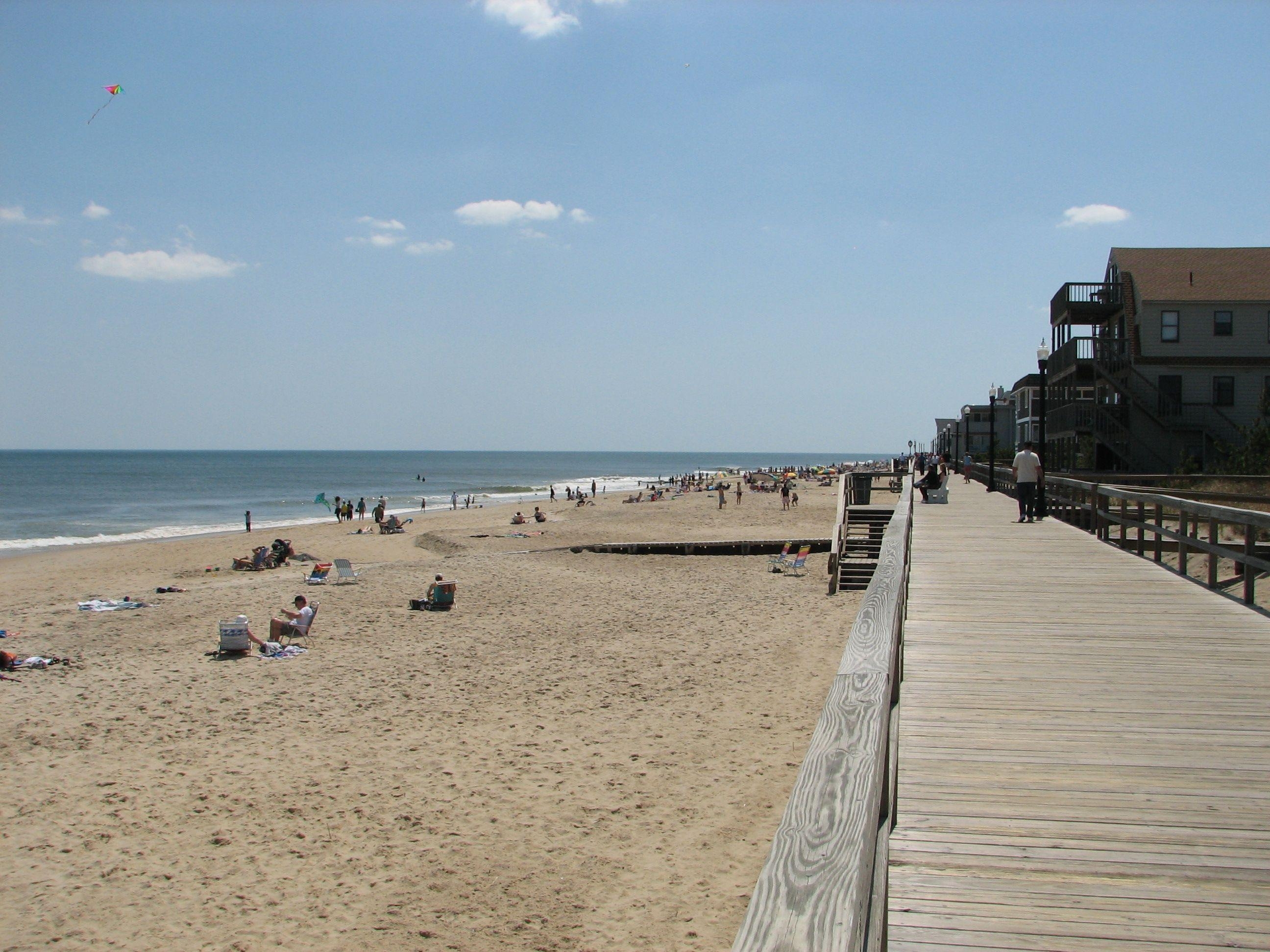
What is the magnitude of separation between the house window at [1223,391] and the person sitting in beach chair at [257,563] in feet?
101

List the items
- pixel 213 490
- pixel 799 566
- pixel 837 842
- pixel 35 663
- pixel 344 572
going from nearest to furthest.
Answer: pixel 837 842 → pixel 35 663 → pixel 344 572 → pixel 799 566 → pixel 213 490

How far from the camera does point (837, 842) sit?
1.80 meters

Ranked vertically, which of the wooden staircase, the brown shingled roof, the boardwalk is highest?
the brown shingled roof

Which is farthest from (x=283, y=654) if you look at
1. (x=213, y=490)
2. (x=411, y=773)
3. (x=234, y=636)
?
(x=213, y=490)

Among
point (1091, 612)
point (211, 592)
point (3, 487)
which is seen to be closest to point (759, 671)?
point (1091, 612)

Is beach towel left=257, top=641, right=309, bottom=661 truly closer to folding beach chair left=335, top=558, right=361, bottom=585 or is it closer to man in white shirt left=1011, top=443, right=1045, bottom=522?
folding beach chair left=335, top=558, right=361, bottom=585

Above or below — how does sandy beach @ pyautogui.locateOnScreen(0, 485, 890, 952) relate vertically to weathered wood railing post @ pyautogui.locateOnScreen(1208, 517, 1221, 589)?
below

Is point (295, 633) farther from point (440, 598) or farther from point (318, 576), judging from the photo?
point (318, 576)

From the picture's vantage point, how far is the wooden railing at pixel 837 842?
1.51 metres

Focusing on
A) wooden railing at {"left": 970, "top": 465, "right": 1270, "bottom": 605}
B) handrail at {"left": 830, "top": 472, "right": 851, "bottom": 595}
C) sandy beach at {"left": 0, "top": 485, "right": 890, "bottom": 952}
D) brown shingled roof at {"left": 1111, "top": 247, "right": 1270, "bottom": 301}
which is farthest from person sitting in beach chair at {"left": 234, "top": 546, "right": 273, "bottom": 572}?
brown shingled roof at {"left": 1111, "top": 247, "right": 1270, "bottom": 301}

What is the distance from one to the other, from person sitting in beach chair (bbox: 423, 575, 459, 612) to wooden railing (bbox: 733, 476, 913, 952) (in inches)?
636

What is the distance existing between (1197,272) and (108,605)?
33937 millimetres

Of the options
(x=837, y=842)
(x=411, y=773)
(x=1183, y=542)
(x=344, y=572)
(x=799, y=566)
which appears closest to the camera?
(x=837, y=842)

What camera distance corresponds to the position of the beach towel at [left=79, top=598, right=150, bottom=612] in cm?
1944
